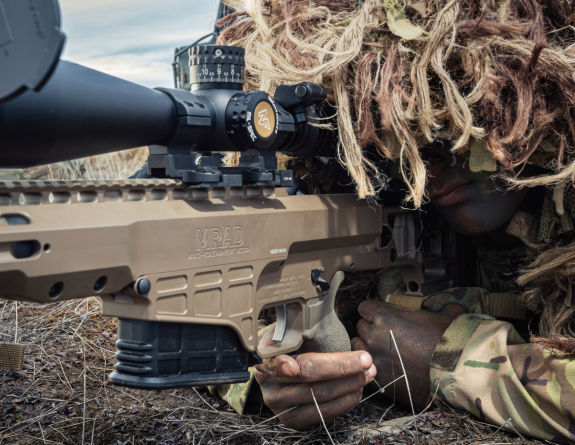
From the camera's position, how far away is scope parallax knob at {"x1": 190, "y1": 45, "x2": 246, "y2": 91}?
1.42 metres

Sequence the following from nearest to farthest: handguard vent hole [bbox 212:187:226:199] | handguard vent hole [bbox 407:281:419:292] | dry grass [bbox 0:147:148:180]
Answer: handguard vent hole [bbox 212:187:226:199] → handguard vent hole [bbox 407:281:419:292] → dry grass [bbox 0:147:148:180]

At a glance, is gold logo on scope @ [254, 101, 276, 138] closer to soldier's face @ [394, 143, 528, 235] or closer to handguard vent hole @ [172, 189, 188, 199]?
handguard vent hole @ [172, 189, 188, 199]

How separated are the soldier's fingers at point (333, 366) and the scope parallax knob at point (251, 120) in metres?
0.67

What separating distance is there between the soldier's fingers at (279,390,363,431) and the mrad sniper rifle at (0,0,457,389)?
0.18 metres

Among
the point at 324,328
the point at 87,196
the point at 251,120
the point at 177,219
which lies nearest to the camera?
the point at 87,196

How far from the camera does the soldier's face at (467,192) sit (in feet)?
5.88

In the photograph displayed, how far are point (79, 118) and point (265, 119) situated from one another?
487 mm

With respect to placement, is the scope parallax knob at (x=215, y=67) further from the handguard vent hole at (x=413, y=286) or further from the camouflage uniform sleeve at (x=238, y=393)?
the handguard vent hole at (x=413, y=286)

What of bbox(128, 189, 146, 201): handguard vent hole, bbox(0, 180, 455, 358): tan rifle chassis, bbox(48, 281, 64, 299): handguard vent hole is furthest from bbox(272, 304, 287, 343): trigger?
bbox(48, 281, 64, 299): handguard vent hole

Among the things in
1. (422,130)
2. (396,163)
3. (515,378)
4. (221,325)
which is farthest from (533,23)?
(221,325)

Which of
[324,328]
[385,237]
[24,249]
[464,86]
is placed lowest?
[324,328]

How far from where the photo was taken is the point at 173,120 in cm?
130

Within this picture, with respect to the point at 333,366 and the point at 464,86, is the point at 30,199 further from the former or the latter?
the point at 464,86

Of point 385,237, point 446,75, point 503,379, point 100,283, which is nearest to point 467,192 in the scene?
point 385,237
